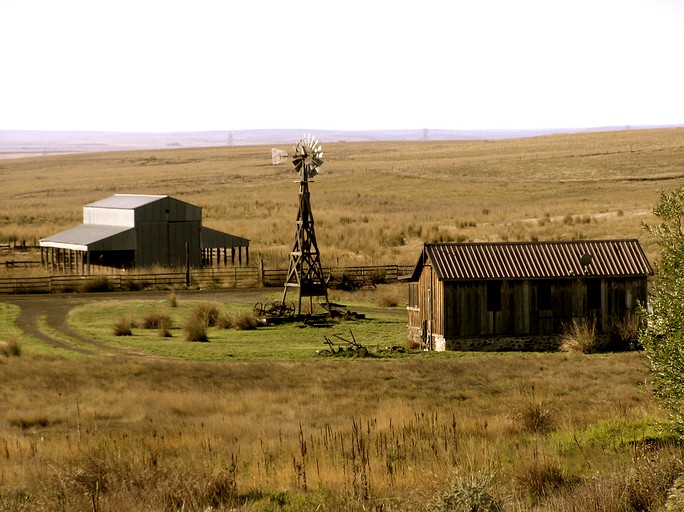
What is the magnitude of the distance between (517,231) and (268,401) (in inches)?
1884

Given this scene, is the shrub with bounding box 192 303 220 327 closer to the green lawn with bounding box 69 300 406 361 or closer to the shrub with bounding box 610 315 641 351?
the green lawn with bounding box 69 300 406 361

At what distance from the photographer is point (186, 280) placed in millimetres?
50812

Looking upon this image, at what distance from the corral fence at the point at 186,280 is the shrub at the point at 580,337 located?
1684 centimetres

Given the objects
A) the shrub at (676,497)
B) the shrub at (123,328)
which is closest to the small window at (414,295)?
the shrub at (123,328)

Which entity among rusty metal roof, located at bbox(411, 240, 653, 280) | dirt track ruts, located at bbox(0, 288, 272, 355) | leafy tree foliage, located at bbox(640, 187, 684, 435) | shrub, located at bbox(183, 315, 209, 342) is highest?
leafy tree foliage, located at bbox(640, 187, 684, 435)

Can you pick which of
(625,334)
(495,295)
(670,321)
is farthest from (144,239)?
(670,321)

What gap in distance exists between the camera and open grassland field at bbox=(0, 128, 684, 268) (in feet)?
224

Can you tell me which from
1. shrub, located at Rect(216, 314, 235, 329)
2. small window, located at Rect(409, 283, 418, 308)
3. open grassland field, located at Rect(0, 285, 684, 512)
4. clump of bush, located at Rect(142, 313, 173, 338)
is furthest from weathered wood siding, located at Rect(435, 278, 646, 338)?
clump of bush, located at Rect(142, 313, 173, 338)

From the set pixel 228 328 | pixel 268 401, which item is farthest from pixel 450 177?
pixel 268 401

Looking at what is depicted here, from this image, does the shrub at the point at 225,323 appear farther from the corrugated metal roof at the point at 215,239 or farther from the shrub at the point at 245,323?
the corrugated metal roof at the point at 215,239

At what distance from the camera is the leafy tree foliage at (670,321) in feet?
41.8

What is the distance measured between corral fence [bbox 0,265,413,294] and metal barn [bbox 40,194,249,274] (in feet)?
11.5

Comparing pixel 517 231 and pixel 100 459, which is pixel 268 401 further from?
pixel 517 231

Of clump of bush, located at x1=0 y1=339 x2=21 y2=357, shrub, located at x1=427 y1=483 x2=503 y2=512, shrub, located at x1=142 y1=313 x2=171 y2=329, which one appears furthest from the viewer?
shrub, located at x1=142 y1=313 x2=171 y2=329
